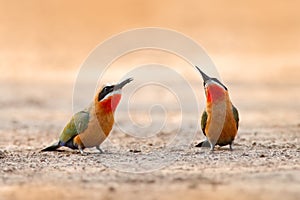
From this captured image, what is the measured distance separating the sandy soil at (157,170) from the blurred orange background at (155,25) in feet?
38.0

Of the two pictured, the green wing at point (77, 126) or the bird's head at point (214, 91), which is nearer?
the bird's head at point (214, 91)

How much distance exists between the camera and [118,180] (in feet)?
23.3

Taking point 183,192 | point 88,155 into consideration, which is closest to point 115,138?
point 88,155

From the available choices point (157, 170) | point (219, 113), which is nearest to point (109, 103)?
point (219, 113)

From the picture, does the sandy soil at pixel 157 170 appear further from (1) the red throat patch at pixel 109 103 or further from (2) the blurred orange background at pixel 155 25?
(2) the blurred orange background at pixel 155 25

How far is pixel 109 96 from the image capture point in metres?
8.95

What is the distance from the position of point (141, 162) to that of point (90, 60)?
650 inches

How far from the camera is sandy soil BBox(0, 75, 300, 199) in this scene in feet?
21.2

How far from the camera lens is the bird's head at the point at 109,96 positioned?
895 centimetres

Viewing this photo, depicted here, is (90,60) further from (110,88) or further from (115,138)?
(110,88)

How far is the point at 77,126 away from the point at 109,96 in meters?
0.58

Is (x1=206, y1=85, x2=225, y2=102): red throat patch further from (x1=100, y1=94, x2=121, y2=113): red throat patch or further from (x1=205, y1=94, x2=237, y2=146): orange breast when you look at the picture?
(x1=100, y1=94, x2=121, y2=113): red throat patch

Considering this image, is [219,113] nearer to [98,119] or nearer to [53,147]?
[98,119]

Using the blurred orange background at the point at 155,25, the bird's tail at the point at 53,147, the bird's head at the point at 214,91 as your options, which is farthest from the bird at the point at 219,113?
the blurred orange background at the point at 155,25
